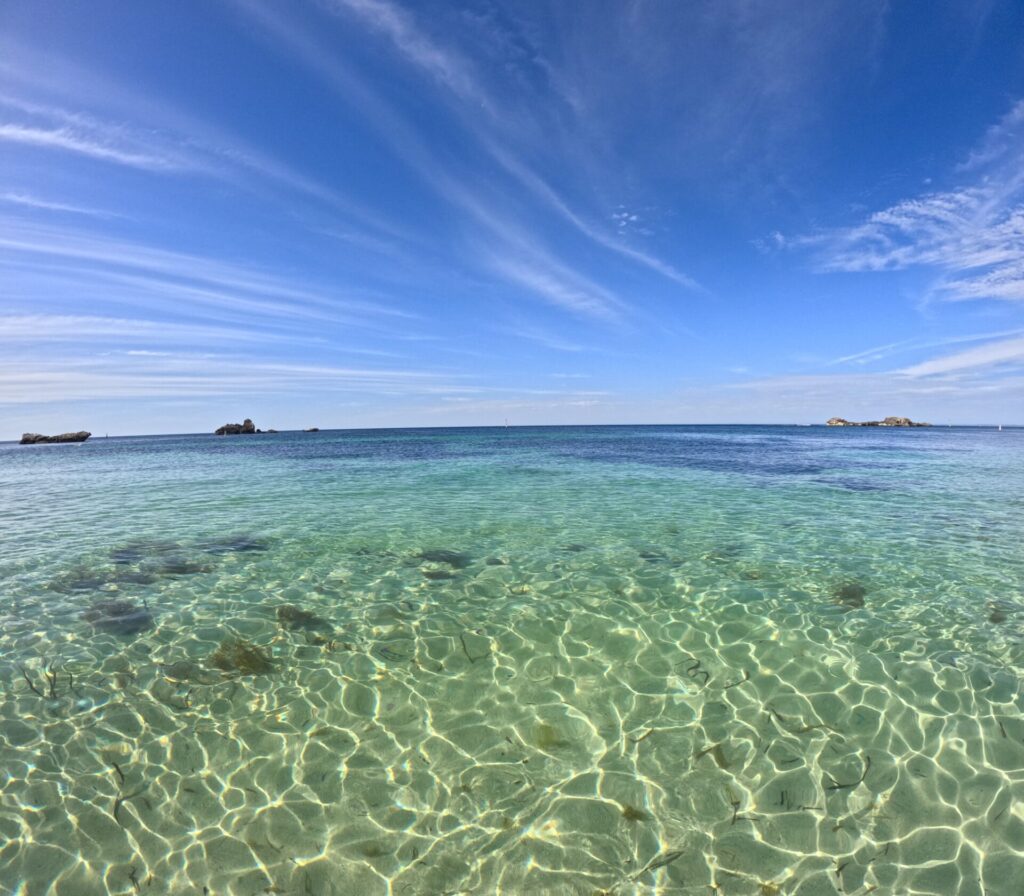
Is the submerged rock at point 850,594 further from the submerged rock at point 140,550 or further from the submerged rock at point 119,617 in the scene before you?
the submerged rock at point 140,550

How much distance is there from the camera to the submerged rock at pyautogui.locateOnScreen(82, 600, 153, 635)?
8383mm

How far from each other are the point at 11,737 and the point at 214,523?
12269 millimetres

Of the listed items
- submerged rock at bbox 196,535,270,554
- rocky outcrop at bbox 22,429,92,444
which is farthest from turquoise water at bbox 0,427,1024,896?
rocky outcrop at bbox 22,429,92,444

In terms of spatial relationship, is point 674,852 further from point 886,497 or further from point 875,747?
point 886,497

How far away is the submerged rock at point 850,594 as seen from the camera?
9.03 meters

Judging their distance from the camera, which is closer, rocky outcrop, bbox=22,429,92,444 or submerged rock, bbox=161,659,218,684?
submerged rock, bbox=161,659,218,684

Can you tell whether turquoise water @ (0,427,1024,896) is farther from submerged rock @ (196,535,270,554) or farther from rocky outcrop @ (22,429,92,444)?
rocky outcrop @ (22,429,92,444)

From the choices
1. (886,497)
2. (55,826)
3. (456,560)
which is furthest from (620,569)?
(886,497)

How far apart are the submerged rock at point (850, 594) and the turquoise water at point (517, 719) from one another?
0.07 meters

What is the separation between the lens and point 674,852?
432 cm

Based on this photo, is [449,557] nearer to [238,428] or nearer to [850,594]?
[850,594]

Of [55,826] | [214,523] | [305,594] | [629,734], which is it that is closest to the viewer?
[55,826]

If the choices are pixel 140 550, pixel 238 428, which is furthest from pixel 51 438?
pixel 140 550

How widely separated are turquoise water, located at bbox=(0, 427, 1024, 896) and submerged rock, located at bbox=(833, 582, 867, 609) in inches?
2.6
